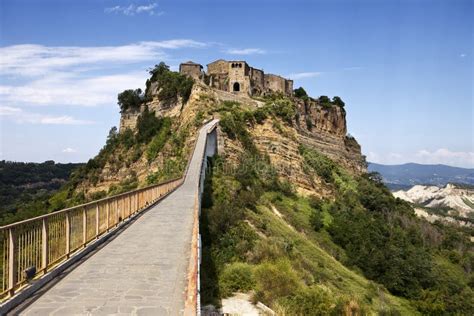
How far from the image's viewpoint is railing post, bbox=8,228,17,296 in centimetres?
689

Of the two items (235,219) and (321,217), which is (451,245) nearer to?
(321,217)

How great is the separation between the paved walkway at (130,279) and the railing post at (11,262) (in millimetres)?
437

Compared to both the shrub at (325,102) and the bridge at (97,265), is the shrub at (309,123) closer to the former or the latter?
the shrub at (325,102)

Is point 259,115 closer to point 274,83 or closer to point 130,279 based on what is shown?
point 274,83

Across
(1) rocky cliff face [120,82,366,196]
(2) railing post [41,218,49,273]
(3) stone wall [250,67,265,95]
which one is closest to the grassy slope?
(1) rocky cliff face [120,82,366,196]

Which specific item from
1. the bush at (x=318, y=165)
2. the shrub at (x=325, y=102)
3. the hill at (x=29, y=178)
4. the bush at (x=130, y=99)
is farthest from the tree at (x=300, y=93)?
the hill at (x=29, y=178)

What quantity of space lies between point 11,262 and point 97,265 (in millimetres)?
2334

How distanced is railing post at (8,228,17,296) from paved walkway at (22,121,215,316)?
1.43 ft

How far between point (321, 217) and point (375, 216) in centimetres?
1667

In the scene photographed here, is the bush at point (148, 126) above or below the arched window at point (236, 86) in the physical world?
below

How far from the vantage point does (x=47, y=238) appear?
27.4 feet

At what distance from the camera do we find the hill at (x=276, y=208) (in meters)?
15.1

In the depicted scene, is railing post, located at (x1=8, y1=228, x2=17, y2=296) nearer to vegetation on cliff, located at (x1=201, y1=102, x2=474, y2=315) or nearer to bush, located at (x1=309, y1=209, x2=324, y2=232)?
vegetation on cliff, located at (x1=201, y1=102, x2=474, y2=315)

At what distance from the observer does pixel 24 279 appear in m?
7.38
